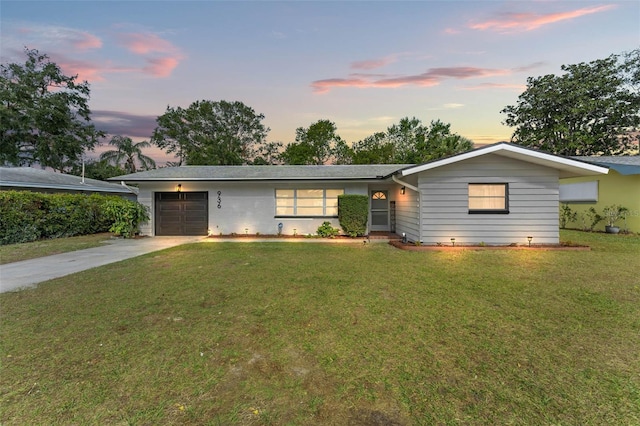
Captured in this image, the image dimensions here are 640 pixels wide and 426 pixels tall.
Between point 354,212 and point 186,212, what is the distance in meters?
7.01

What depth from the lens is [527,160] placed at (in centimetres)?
877

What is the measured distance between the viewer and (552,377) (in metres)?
2.25

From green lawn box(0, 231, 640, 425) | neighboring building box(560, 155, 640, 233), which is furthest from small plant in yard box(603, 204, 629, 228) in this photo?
green lawn box(0, 231, 640, 425)

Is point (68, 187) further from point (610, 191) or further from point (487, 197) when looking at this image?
point (610, 191)

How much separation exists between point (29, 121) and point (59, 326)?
29361 millimetres

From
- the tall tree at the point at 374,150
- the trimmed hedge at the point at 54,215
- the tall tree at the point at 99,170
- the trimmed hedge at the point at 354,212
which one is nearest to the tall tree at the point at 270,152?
the tall tree at the point at 374,150

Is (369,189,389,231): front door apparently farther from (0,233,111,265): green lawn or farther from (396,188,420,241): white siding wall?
(0,233,111,265): green lawn

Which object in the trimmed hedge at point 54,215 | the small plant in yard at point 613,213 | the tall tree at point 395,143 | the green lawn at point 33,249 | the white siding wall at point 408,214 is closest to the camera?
the green lawn at point 33,249

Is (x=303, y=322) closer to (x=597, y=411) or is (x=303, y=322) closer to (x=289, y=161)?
(x=597, y=411)

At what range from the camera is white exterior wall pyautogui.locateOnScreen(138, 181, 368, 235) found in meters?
12.0

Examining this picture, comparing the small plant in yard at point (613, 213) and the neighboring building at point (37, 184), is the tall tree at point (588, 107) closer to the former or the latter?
the small plant in yard at point (613, 213)

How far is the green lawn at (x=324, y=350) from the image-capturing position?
6.29ft

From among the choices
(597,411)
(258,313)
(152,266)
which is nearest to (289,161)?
(152,266)

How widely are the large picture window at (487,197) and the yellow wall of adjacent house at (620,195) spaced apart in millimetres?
6926
